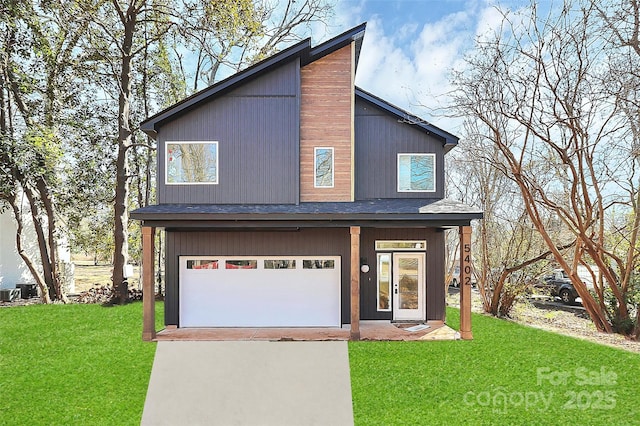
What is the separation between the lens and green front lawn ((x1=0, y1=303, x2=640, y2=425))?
6.32m

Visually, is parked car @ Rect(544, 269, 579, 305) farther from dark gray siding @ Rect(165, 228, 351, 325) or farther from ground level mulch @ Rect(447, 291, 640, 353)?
dark gray siding @ Rect(165, 228, 351, 325)

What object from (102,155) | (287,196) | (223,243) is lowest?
(223,243)

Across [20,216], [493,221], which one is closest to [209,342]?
[493,221]

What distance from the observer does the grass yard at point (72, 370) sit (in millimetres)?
6519

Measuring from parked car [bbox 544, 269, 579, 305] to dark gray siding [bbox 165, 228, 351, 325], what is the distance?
359 inches

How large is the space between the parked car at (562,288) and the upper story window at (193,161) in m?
12.1

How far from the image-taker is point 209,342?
8.66 metres

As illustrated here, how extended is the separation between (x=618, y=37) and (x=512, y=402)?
788 cm

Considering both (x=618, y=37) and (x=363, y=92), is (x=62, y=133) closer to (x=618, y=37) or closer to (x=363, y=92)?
(x=363, y=92)

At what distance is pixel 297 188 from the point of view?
383 inches

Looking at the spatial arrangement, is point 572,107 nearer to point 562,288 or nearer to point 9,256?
point 562,288

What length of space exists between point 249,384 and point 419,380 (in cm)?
299

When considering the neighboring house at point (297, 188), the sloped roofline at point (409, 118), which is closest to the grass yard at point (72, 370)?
the neighboring house at point (297, 188)

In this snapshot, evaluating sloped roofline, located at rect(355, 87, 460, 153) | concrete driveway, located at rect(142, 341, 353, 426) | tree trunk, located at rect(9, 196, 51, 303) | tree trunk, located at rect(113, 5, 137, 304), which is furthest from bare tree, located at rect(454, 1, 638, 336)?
tree trunk, located at rect(9, 196, 51, 303)
